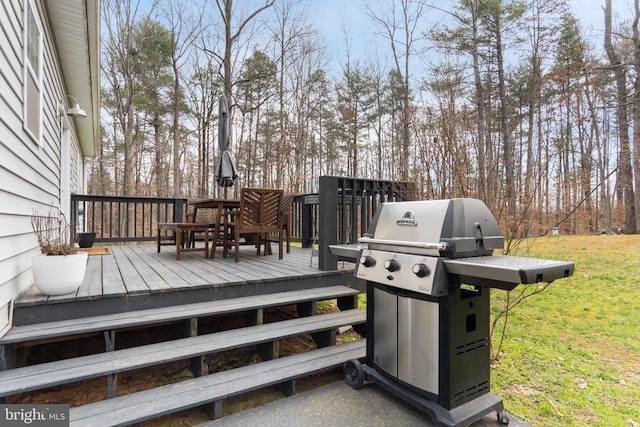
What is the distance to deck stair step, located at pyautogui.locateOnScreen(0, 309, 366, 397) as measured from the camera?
5.41 ft

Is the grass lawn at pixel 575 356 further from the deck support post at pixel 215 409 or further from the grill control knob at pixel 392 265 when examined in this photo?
the deck support post at pixel 215 409

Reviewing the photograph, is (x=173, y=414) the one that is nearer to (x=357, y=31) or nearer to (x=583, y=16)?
(x=583, y=16)

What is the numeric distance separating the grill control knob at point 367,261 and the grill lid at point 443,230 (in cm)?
11

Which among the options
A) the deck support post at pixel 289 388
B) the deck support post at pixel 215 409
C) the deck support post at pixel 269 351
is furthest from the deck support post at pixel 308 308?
the deck support post at pixel 215 409

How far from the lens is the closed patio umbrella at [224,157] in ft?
17.0

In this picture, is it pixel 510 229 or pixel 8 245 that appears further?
pixel 510 229

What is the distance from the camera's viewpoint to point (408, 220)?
1.81 m

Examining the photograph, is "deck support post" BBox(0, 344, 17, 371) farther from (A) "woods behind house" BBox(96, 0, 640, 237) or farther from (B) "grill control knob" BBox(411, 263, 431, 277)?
(A) "woods behind house" BBox(96, 0, 640, 237)

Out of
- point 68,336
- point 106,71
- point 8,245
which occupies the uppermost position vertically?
point 106,71

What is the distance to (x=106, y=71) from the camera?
10289mm

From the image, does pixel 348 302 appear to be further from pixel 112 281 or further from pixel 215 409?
pixel 112 281

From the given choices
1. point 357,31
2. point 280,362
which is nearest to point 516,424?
point 280,362

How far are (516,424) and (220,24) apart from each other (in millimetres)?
12996

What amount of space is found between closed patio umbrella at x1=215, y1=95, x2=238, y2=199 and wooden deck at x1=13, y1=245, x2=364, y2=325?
1746 mm
